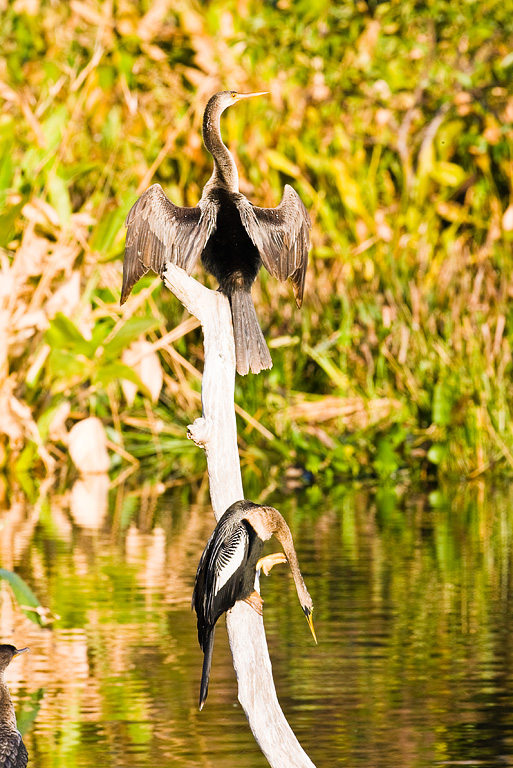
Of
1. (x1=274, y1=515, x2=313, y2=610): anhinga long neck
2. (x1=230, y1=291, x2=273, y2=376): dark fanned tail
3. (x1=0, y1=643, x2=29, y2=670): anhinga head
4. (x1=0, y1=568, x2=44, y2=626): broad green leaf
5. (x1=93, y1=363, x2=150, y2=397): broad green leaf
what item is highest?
(x1=93, y1=363, x2=150, y2=397): broad green leaf

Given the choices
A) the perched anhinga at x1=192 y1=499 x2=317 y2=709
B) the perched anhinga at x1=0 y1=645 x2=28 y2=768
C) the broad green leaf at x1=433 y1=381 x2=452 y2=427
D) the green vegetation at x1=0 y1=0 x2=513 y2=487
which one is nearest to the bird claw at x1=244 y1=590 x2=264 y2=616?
the perched anhinga at x1=192 y1=499 x2=317 y2=709

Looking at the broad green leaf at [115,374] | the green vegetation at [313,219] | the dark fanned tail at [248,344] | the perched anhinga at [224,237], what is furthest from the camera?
the green vegetation at [313,219]

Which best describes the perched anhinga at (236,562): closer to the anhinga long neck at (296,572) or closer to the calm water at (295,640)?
the anhinga long neck at (296,572)

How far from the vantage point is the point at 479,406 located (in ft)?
38.0

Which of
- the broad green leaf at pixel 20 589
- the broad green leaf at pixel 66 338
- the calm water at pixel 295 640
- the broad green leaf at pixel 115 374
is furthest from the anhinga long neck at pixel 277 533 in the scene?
the broad green leaf at pixel 115 374

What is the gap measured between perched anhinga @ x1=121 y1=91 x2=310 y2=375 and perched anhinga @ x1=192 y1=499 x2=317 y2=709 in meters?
0.43

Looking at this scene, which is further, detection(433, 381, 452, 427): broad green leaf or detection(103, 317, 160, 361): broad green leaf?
detection(433, 381, 452, 427): broad green leaf

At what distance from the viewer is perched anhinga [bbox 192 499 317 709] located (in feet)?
11.5

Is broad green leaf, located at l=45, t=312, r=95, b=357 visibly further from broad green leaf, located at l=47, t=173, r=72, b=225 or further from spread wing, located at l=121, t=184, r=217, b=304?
spread wing, located at l=121, t=184, r=217, b=304

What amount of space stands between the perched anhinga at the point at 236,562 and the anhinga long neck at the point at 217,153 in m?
0.83

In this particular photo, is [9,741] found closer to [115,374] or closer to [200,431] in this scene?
[200,431]

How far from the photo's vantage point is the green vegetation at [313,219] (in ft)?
37.2

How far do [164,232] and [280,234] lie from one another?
0.27 metres

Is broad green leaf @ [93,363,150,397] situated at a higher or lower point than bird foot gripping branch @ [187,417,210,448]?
higher
